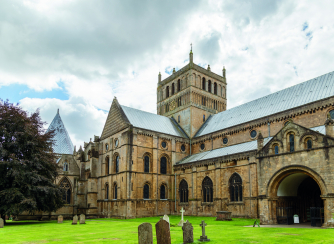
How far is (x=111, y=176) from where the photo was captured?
41.6 metres

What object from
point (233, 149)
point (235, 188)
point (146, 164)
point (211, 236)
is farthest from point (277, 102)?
point (211, 236)

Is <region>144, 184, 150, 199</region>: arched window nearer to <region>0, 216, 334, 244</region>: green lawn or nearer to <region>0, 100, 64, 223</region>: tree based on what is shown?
<region>0, 100, 64, 223</region>: tree

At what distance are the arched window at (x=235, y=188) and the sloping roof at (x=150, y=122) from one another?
47.2ft

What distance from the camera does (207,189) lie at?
35844mm

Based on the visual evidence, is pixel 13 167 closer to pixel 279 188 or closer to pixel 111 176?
pixel 111 176

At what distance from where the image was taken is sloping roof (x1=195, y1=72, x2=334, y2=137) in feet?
104

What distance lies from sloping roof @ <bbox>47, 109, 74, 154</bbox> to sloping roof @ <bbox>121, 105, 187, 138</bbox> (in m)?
13.4

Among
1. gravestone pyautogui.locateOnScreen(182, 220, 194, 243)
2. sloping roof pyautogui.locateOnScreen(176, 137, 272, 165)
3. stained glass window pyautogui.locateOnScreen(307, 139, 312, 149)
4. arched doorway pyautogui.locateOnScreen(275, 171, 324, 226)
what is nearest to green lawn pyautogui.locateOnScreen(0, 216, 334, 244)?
gravestone pyautogui.locateOnScreen(182, 220, 194, 243)

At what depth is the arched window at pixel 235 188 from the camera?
31.8 meters

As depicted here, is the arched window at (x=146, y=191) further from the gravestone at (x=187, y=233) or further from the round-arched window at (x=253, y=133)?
the gravestone at (x=187, y=233)

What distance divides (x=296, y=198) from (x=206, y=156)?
1523cm

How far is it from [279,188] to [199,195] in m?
14.8

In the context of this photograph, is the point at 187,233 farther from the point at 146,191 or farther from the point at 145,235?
the point at 146,191

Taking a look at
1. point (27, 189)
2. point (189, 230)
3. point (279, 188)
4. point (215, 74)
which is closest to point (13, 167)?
point (27, 189)
